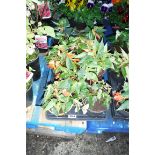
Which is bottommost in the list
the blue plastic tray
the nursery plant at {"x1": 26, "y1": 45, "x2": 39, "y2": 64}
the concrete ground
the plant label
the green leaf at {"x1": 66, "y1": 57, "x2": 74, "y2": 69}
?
the concrete ground

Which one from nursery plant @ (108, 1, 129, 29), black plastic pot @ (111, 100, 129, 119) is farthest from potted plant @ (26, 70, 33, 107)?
nursery plant @ (108, 1, 129, 29)

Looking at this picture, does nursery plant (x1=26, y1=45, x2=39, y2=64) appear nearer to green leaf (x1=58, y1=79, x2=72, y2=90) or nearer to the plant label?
the plant label

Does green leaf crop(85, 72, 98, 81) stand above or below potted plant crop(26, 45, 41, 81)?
below

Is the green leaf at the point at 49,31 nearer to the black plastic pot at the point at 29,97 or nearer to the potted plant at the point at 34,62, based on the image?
the potted plant at the point at 34,62

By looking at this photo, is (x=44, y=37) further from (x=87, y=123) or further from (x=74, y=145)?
(x=74, y=145)

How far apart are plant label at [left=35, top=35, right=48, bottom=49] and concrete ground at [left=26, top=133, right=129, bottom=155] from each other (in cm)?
61

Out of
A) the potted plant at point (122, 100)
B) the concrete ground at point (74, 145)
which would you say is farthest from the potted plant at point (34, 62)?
the potted plant at point (122, 100)

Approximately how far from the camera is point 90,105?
8.10ft

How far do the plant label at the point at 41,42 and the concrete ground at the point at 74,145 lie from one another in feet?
2.00

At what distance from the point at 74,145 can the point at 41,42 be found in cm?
74

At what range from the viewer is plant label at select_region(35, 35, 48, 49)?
2488 mm
